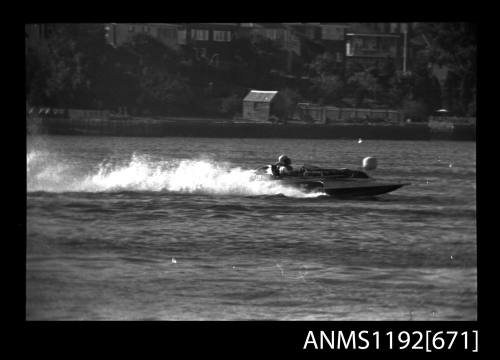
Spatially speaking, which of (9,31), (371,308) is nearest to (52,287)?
(9,31)

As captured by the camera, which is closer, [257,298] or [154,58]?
[257,298]

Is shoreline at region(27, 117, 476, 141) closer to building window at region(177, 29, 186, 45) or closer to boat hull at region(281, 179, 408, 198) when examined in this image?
building window at region(177, 29, 186, 45)

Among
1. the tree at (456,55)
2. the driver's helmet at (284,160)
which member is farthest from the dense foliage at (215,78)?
the driver's helmet at (284,160)

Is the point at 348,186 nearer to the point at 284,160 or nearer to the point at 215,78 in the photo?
the point at 284,160

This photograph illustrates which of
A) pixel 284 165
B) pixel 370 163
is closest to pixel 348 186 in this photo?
pixel 370 163

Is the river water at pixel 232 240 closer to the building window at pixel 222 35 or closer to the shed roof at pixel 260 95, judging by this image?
the shed roof at pixel 260 95

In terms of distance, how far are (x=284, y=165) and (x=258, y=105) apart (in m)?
1.24

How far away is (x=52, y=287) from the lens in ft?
21.0

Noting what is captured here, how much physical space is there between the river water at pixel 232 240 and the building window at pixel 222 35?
3.19ft

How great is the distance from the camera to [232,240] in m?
7.05
